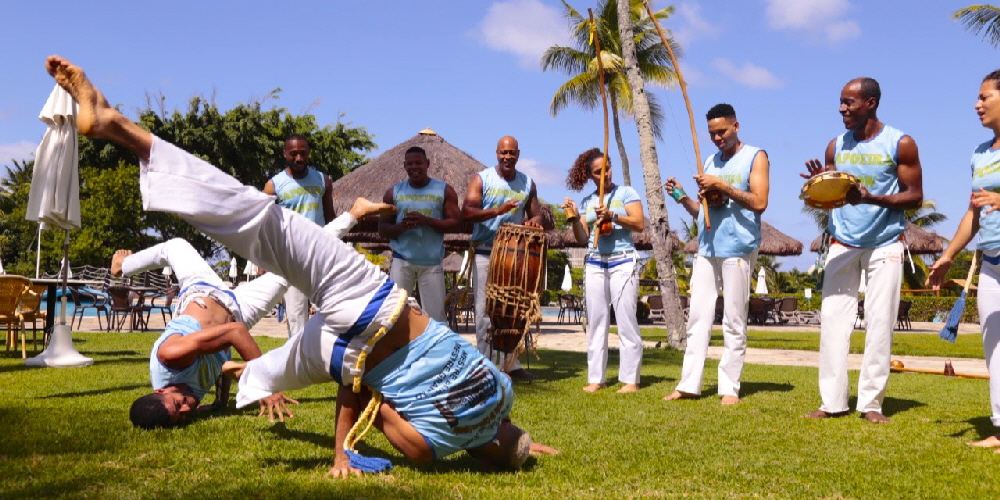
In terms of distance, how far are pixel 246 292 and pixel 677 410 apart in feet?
10.9

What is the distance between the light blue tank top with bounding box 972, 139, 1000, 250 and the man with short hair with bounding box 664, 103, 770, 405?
1624 mm

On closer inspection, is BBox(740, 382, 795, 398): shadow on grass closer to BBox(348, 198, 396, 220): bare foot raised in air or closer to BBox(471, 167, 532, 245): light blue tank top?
BBox(471, 167, 532, 245): light blue tank top

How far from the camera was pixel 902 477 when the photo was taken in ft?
13.2

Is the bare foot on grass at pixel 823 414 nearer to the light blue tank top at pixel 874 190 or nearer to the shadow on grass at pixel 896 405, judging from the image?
the shadow on grass at pixel 896 405

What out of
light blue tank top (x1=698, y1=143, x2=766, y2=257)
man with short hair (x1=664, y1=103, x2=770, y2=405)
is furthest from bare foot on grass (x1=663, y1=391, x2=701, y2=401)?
light blue tank top (x1=698, y1=143, x2=766, y2=257)

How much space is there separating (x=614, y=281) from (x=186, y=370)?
3748mm

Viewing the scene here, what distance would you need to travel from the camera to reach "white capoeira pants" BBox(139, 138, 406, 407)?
3.29 meters

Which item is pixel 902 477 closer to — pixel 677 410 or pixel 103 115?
pixel 677 410

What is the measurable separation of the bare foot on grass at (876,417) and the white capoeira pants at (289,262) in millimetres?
3764

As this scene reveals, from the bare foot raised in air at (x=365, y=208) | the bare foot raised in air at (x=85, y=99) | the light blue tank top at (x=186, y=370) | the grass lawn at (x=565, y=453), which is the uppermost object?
the bare foot raised in air at (x=85, y=99)

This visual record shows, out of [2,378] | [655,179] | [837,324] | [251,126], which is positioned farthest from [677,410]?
[251,126]

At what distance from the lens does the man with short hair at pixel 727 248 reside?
661 centimetres

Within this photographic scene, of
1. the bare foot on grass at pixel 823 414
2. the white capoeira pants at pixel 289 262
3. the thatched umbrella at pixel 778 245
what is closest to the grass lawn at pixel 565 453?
the bare foot on grass at pixel 823 414

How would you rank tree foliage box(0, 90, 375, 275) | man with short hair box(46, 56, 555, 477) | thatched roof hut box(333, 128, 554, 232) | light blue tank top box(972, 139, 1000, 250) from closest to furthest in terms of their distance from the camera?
man with short hair box(46, 56, 555, 477) → light blue tank top box(972, 139, 1000, 250) → thatched roof hut box(333, 128, 554, 232) → tree foliage box(0, 90, 375, 275)
